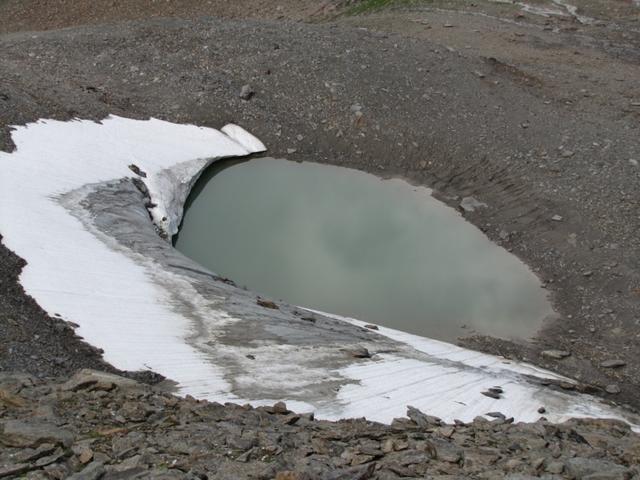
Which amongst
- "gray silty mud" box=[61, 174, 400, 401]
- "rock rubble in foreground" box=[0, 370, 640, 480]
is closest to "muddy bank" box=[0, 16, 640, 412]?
"gray silty mud" box=[61, 174, 400, 401]

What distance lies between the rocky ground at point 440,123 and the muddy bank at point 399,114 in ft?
0.21

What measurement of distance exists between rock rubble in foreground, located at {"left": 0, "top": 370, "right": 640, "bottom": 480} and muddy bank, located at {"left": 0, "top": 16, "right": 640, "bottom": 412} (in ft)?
28.0

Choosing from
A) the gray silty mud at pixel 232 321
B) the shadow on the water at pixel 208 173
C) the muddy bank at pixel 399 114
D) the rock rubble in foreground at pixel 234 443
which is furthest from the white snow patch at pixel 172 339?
the shadow on the water at pixel 208 173

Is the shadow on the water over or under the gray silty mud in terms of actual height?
over

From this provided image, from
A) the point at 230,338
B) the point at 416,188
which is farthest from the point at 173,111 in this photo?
the point at 230,338

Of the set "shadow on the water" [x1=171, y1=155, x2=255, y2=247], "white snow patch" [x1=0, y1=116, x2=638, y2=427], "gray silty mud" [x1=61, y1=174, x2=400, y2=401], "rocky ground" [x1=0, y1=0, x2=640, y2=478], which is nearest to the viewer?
"rocky ground" [x1=0, y1=0, x2=640, y2=478]

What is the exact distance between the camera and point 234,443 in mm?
8977

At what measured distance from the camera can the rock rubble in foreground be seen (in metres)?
8.29

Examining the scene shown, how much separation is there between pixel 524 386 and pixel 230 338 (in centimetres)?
574

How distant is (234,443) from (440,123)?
61.4 ft

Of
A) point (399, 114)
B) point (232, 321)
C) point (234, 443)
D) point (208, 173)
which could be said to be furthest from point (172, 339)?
point (399, 114)

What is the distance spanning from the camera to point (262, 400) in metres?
11.8

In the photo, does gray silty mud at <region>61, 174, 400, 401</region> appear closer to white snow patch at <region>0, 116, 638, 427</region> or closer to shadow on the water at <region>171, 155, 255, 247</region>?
white snow patch at <region>0, 116, 638, 427</region>

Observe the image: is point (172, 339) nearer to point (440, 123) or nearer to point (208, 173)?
point (208, 173)
